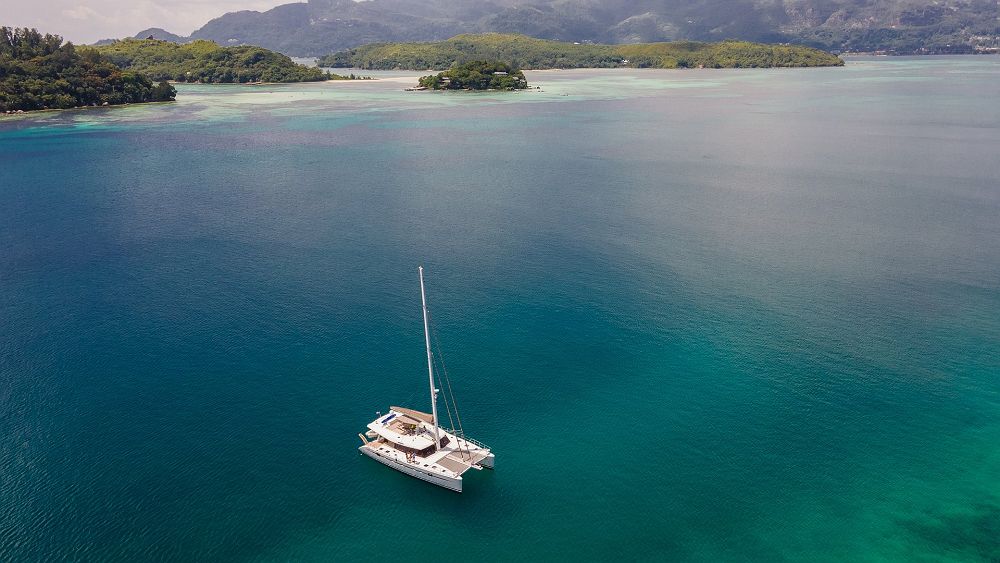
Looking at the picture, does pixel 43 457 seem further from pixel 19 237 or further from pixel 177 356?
pixel 19 237

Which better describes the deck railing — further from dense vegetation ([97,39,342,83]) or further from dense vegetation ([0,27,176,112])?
dense vegetation ([97,39,342,83])

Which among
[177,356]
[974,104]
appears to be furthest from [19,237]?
[974,104]

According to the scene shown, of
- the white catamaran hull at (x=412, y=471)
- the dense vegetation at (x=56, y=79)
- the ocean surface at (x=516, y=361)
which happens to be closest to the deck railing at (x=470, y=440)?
the ocean surface at (x=516, y=361)

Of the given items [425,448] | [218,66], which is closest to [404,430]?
[425,448]

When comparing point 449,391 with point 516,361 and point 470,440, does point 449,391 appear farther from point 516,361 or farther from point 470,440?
point 516,361

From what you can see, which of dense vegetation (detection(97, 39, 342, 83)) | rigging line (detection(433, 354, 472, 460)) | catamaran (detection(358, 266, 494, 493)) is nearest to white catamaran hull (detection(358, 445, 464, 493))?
catamaran (detection(358, 266, 494, 493))

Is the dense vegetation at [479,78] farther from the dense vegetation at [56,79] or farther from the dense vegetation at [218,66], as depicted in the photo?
the dense vegetation at [56,79]
